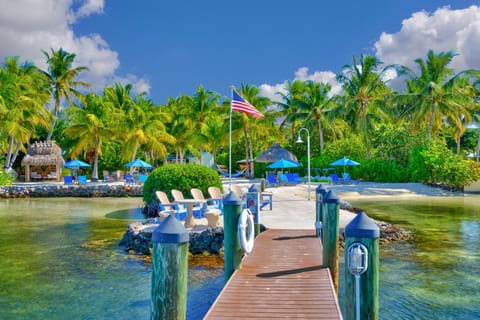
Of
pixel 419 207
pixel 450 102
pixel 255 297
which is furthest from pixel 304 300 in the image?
pixel 450 102

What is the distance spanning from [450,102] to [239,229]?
32.4m

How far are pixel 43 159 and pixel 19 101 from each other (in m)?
5.36

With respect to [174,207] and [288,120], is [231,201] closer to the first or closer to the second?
[174,207]

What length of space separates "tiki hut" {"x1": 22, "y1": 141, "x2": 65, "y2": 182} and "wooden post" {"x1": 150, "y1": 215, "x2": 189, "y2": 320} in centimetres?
3548

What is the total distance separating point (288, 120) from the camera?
4044 centimetres

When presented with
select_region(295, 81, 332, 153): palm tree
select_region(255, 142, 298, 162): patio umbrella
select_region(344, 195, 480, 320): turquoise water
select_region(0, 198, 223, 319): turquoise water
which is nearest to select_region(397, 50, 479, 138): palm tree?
select_region(295, 81, 332, 153): palm tree

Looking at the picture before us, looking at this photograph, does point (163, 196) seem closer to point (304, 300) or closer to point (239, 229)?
point (239, 229)

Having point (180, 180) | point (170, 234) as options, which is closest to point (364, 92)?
point (180, 180)

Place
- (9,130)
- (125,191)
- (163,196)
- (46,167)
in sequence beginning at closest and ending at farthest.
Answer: (163,196) < (125,191) < (9,130) < (46,167)

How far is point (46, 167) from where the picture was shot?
38.3 metres

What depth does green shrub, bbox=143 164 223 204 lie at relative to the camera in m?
15.1

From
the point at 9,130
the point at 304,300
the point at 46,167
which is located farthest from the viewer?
the point at 46,167

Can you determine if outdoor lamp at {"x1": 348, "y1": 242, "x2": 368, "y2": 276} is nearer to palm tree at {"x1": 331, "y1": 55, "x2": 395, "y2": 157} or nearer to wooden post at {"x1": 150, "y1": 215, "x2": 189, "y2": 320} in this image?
wooden post at {"x1": 150, "y1": 215, "x2": 189, "y2": 320}

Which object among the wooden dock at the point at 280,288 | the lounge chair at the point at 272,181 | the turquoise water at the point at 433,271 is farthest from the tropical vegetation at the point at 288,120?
the wooden dock at the point at 280,288
